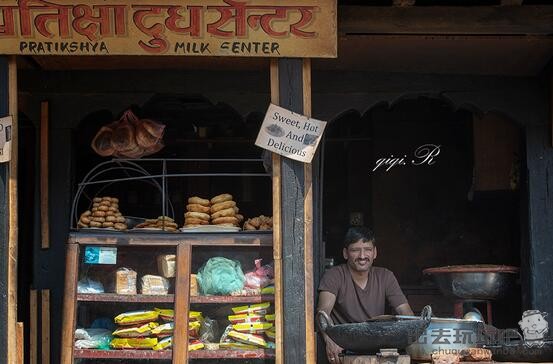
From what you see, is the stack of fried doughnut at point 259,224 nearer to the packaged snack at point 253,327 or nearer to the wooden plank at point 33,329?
the packaged snack at point 253,327

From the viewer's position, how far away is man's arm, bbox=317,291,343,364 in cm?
671

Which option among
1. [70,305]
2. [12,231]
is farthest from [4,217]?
[70,305]

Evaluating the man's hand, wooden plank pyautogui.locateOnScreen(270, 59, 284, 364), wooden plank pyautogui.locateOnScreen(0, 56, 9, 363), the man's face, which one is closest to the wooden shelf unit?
wooden plank pyautogui.locateOnScreen(270, 59, 284, 364)

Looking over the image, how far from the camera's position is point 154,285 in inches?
256

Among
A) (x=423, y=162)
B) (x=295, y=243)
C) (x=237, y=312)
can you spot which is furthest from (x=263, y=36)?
(x=423, y=162)

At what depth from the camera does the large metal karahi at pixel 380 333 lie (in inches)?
233

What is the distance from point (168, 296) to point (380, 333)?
1.52m

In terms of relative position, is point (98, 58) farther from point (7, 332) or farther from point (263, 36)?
point (7, 332)

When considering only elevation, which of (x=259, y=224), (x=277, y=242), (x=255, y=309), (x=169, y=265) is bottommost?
(x=255, y=309)

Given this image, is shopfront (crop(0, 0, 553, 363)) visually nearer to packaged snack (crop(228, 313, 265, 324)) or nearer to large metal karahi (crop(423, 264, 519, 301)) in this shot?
packaged snack (crop(228, 313, 265, 324))

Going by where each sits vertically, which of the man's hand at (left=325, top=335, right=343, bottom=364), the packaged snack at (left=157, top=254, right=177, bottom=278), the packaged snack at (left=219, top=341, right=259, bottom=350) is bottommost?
the man's hand at (left=325, top=335, right=343, bottom=364)

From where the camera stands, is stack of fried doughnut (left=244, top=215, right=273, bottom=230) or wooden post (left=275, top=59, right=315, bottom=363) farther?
stack of fried doughnut (left=244, top=215, right=273, bottom=230)

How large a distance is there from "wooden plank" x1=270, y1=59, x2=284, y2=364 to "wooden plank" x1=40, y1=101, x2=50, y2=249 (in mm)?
2161

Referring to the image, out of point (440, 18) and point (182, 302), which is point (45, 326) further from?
point (440, 18)
